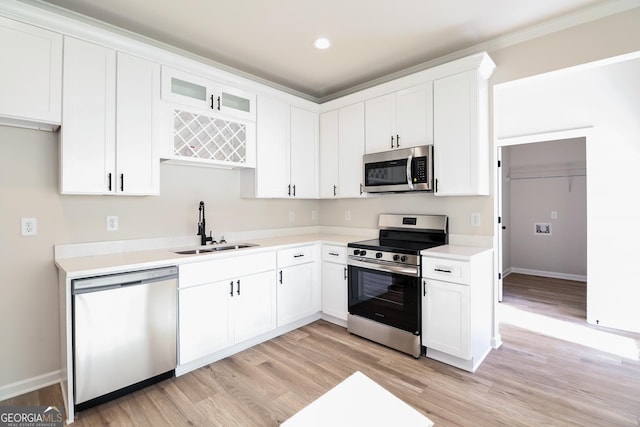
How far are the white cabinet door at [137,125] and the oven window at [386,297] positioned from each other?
6.65ft

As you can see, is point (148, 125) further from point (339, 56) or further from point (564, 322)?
point (564, 322)

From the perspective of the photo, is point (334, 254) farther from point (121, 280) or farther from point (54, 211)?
point (54, 211)

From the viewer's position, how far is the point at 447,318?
2.50 m

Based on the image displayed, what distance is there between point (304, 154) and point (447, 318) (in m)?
2.36

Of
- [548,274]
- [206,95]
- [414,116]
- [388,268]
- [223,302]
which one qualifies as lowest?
[548,274]

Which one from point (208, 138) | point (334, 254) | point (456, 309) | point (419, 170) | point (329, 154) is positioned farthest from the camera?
point (329, 154)

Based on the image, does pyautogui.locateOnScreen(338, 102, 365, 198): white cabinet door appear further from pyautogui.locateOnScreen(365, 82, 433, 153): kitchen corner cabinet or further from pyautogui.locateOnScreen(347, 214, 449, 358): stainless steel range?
pyautogui.locateOnScreen(347, 214, 449, 358): stainless steel range

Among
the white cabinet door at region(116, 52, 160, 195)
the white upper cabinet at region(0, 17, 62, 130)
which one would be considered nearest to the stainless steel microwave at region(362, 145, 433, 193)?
the white cabinet door at region(116, 52, 160, 195)

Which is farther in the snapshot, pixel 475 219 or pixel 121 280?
pixel 475 219

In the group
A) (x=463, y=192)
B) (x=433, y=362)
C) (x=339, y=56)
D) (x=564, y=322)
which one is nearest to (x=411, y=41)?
(x=339, y=56)

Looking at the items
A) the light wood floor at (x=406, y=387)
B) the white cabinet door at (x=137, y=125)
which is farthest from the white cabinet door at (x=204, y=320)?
the white cabinet door at (x=137, y=125)

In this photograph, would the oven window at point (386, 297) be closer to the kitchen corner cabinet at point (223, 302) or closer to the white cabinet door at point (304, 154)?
the kitchen corner cabinet at point (223, 302)

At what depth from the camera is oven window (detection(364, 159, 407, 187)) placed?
307 cm

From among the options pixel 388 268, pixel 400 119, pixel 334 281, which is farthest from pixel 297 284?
pixel 400 119
